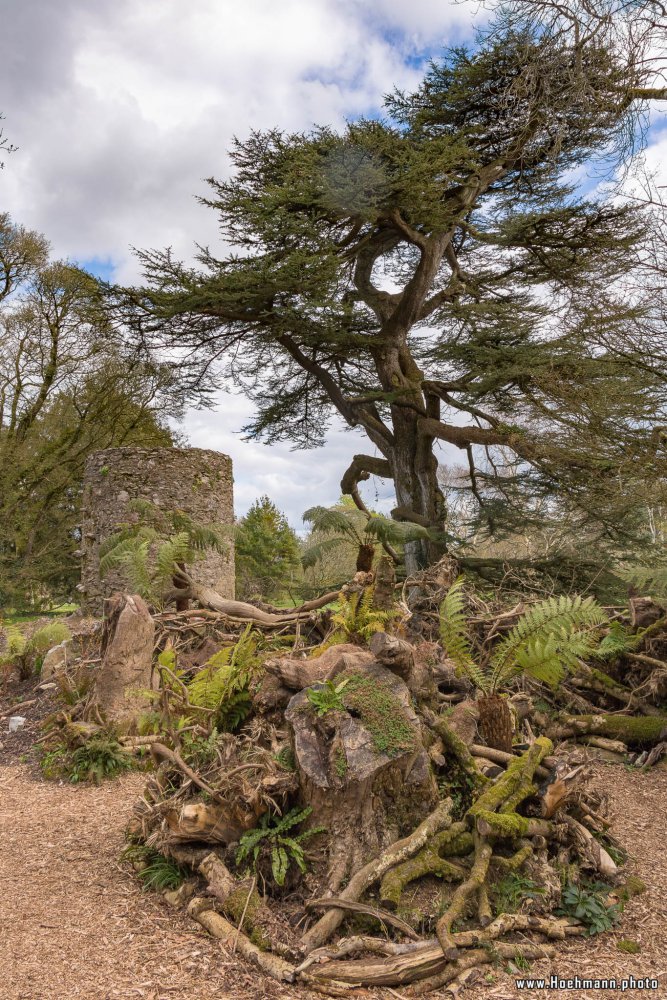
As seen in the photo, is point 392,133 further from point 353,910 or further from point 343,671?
point 353,910

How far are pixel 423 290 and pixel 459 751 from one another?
43.2 ft

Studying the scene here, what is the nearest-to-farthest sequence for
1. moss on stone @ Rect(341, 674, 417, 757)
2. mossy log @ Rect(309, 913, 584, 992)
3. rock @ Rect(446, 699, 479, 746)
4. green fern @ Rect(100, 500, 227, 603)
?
mossy log @ Rect(309, 913, 584, 992)
moss on stone @ Rect(341, 674, 417, 757)
rock @ Rect(446, 699, 479, 746)
green fern @ Rect(100, 500, 227, 603)

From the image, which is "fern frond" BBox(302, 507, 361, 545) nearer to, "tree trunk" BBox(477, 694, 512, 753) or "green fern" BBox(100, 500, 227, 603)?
"green fern" BBox(100, 500, 227, 603)

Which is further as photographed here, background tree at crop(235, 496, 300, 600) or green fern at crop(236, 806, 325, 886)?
background tree at crop(235, 496, 300, 600)

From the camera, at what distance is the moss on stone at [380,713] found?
3344 millimetres

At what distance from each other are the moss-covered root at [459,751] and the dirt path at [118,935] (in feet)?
2.70

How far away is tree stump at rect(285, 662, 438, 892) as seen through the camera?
129 inches

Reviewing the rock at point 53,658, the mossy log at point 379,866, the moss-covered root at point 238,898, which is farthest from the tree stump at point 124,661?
the mossy log at point 379,866

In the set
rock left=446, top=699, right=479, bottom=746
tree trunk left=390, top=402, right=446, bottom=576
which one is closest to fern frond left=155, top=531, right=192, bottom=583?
rock left=446, top=699, right=479, bottom=746

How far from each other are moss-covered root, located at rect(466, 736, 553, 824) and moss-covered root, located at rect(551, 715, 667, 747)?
220 centimetres

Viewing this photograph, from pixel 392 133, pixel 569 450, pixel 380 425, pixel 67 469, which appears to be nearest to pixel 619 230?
pixel 392 133

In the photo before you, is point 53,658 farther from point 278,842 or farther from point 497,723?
point 497,723

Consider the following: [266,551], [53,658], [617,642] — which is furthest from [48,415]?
[617,642]

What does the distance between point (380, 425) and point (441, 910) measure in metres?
13.3
